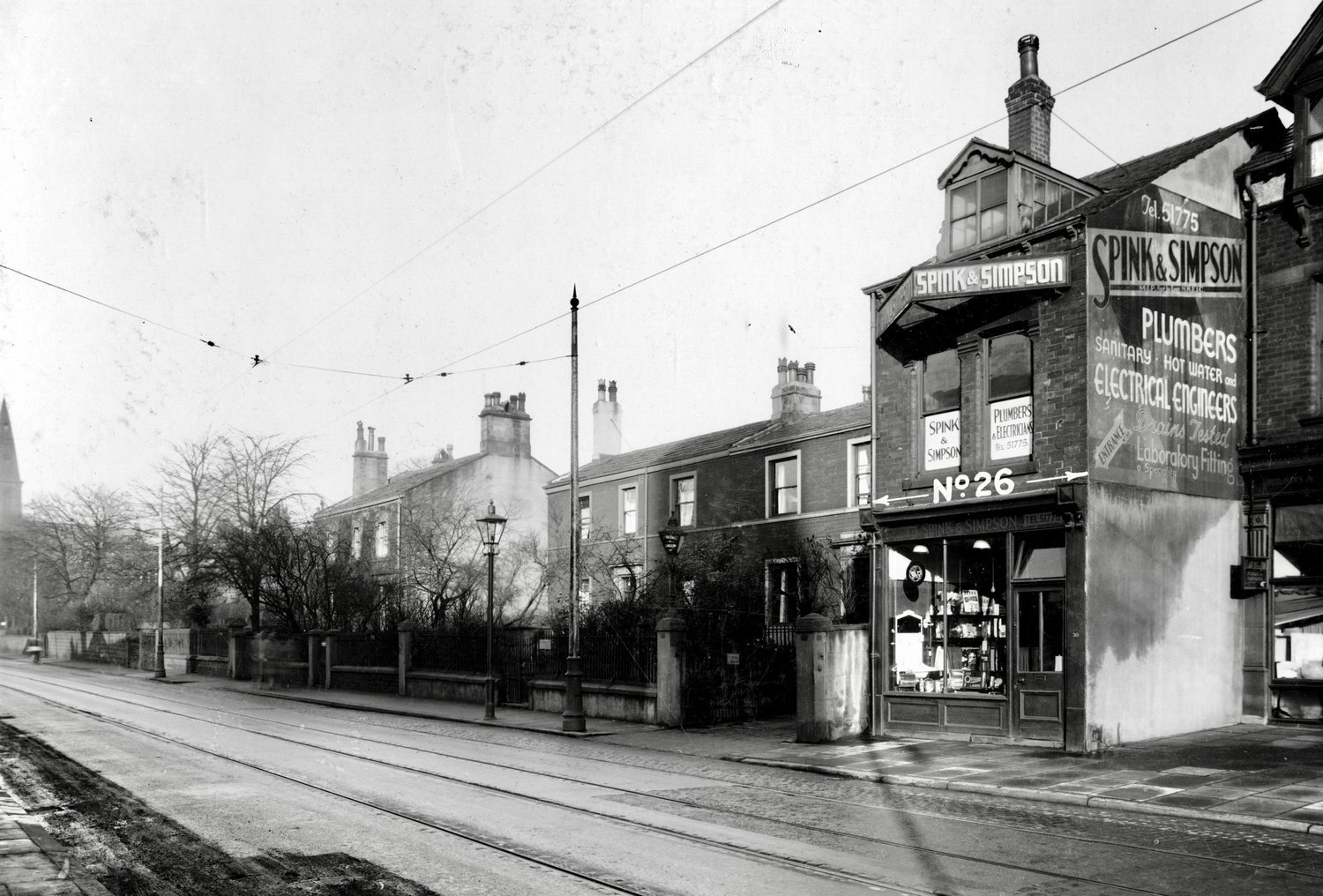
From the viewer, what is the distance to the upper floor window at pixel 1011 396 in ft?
57.7

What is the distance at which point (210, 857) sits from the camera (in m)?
8.84

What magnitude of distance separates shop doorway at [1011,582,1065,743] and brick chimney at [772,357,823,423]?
58.7 feet

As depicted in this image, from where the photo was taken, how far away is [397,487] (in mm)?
54031

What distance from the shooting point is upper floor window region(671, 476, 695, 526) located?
119 ft

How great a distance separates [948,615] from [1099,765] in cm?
456

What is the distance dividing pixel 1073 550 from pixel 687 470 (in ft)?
68.9

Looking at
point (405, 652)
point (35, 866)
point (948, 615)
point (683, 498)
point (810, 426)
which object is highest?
point (810, 426)

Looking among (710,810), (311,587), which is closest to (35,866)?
(710,810)

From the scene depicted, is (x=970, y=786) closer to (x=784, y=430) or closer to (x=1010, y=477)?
(x=1010, y=477)

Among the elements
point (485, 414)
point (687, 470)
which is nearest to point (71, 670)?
point (485, 414)

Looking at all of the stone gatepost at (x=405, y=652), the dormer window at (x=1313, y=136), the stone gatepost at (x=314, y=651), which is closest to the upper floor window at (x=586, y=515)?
the stone gatepost at (x=405, y=652)

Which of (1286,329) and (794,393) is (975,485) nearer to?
(1286,329)

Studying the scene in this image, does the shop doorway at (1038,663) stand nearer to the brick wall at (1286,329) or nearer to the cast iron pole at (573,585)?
the brick wall at (1286,329)

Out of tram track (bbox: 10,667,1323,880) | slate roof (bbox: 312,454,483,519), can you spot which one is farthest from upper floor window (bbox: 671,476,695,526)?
tram track (bbox: 10,667,1323,880)
